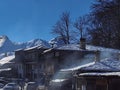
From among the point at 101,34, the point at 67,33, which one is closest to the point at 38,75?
the point at 67,33

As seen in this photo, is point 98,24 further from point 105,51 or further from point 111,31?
point 105,51

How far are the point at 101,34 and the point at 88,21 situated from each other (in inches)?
126

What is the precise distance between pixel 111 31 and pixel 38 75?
617 inches

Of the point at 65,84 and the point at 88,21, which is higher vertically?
the point at 88,21

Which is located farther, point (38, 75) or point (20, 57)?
point (20, 57)

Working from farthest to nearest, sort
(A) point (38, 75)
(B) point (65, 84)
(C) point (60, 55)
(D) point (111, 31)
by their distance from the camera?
1. (A) point (38, 75)
2. (D) point (111, 31)
3. (C) point (60, 55)
4. (B) point (65, 84)

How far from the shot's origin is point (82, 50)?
2394 inches

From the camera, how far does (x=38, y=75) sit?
76.2 m

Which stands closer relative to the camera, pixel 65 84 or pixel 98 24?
pixel 65 84

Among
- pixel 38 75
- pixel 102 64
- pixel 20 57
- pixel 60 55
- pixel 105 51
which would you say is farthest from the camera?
pixel 20 57

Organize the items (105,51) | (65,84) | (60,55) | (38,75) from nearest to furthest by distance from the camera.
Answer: (65,84), (105,51), (60,55), (38,75)

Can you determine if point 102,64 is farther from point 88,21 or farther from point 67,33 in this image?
point 67,33

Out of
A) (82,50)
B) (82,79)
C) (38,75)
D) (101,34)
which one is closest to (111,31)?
(101,34)

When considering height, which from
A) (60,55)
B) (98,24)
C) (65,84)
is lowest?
(65,84)
